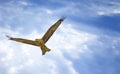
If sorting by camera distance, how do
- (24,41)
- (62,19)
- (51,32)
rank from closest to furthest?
(24,41) → (51,32) → (62,19)

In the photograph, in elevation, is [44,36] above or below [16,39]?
above

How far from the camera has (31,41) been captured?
39875 mm

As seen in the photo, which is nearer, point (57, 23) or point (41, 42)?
point (41, 42)

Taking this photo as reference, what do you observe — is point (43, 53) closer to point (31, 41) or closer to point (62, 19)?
point (31, 41)

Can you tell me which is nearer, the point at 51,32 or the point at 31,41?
the point at 31,41

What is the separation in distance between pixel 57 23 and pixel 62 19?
1.83 meters

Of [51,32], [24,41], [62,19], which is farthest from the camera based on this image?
[62,19]

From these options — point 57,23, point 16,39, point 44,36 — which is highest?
point 57,23

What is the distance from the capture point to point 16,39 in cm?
4078

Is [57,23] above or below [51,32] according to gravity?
above

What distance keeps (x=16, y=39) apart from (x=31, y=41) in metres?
3.21

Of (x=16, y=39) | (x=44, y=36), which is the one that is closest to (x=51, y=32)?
(x=44, y=36)

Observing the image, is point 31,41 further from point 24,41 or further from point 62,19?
point 62,19

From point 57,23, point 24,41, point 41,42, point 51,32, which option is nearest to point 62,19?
point 57,23
